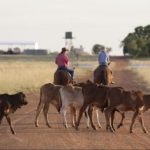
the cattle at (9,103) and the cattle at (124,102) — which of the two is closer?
the cattle at (9,103)

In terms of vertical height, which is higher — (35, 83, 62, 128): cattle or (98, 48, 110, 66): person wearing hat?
(98, 48, 110, 66): person wearing hat

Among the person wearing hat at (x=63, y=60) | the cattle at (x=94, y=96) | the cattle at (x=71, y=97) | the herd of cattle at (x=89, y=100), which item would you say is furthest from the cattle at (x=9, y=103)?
the person wearing hat at (x=63, y=60)

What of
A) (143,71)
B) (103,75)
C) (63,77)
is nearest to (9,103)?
(63,77)

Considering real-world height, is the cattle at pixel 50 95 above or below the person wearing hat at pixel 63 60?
below

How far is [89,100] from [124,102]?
104cm

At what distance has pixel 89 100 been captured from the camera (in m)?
18.5

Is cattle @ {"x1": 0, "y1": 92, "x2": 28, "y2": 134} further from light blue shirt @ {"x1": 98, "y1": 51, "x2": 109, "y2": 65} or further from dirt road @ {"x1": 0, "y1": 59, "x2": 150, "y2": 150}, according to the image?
light blue shirt @ {"x1": 98, "y1": 51, "x2": 109, "y2": 65}

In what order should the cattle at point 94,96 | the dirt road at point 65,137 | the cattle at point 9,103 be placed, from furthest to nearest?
the cattle at point 94,96
the cattle at point 9,103
the dirt road at point 65,137

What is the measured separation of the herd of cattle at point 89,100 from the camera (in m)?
17.9

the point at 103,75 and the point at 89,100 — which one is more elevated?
the point at 103,75

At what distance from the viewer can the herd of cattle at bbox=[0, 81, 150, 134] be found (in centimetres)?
1788

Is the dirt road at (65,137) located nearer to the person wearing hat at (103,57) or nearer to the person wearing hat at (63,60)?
the person wearing hat at (63,60)

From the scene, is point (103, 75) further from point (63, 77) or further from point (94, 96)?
point (94, 96)

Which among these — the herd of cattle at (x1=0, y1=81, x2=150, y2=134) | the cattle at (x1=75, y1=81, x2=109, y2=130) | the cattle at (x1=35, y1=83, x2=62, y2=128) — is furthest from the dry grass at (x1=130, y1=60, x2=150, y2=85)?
the cattle at (x1=75, y1=81, x2=109, y2=130)
